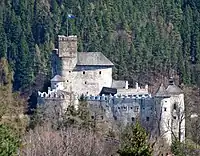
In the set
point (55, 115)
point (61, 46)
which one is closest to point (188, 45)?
point (61, 46)

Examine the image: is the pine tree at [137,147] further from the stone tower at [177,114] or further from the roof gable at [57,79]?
the roof gable at [57,79]

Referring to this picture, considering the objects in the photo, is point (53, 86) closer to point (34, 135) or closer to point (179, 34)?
point (34, 135)

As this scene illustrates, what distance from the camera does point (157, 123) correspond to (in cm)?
5228

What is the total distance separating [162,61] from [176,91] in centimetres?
3123

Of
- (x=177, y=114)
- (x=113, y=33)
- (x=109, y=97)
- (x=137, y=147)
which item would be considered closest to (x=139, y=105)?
(x=109, y=97)

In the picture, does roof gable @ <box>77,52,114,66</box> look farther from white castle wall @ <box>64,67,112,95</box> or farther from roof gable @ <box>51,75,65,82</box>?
roof gable @ <box>51,75,65,82</box>

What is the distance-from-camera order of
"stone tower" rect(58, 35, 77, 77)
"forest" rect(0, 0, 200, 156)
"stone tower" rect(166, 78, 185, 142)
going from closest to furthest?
"stone tower" rect(166, 78, 185, 142) < "stone tower" rect(58, 35, 77, 77) < "forest" rect(0, 0, 200, 156)

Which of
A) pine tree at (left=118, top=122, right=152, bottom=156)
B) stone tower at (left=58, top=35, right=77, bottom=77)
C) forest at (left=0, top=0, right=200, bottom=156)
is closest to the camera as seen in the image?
Answer: pine tree at (left=118, top=122, right=152, bottom=156)

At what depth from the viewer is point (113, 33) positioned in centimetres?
9319

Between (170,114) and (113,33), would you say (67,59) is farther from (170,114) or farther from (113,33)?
(113,33)

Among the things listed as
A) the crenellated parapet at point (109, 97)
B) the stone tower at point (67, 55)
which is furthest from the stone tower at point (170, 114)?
the stone tower at point (67, 55)

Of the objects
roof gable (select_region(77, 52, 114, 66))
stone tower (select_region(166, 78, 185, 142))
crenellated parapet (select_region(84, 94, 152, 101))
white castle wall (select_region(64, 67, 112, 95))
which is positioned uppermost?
roof gable (select_region(77, 52, 114, 66))

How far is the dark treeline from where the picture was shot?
82.5m

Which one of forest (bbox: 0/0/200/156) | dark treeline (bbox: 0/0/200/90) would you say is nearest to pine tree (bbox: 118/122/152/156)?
forest (bbox: 0/0/200/156)
